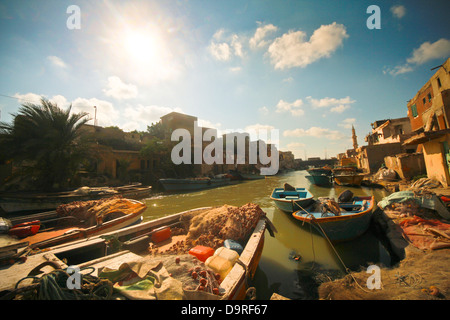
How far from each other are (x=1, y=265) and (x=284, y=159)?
70.2 metres

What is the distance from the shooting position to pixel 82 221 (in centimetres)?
647

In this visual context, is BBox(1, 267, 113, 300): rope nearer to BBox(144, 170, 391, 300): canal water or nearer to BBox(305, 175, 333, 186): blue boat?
BBox(144, 170, 391, 300): canal water


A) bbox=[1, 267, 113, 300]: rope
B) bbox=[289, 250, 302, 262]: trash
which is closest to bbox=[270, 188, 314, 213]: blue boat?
bbox=[289, 250, 302, 262]: trash

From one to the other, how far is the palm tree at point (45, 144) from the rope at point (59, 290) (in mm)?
15332

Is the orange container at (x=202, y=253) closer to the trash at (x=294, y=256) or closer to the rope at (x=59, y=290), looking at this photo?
the rope at (x=59, y=290)

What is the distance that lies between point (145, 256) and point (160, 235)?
100cm

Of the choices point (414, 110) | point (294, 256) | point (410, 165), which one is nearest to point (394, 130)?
point (414, 110)

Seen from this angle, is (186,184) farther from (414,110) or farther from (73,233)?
(414,110)

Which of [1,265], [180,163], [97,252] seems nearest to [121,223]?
[97,252]

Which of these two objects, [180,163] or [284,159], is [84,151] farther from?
[284,159]

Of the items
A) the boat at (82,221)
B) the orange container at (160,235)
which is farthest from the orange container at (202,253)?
the boat at (82,221)

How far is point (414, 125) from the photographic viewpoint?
56.2 ft

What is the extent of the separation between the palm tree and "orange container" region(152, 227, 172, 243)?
13488 millimetres

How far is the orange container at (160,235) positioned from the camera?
5.12m
